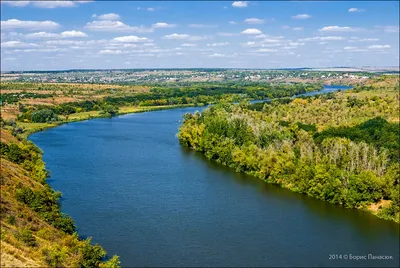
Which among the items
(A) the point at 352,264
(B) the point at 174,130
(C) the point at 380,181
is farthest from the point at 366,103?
(A) the point at 352,264

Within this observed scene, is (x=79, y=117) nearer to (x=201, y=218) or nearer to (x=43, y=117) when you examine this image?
(x=43, y=117)

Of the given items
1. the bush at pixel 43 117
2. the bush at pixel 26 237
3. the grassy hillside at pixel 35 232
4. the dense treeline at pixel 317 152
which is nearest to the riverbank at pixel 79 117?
the bush at pixel 43 117

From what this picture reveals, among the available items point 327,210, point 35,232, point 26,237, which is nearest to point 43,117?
point 35,232

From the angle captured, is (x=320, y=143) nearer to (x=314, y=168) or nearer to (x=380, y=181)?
(x=314, y=168)

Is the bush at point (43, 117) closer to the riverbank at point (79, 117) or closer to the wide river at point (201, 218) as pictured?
the riverbank at point (79, 117)

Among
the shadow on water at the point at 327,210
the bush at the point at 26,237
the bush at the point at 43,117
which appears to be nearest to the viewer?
the bush at the point at 26,237

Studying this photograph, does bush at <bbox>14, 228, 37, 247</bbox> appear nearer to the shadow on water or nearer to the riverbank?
the shadow on water
